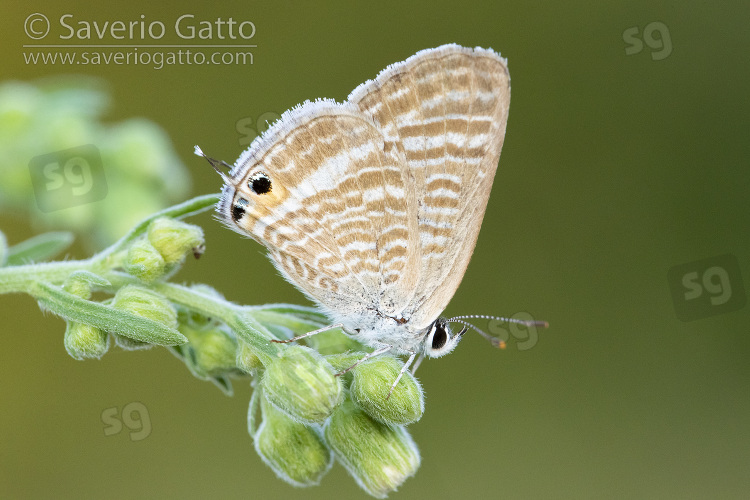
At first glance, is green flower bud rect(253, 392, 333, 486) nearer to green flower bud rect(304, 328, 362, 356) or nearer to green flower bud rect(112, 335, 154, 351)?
green flower bud rect(304, 328, 362, 356)

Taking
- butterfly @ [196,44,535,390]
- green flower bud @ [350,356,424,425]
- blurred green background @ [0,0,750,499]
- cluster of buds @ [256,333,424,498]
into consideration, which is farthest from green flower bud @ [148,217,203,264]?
blurred green background @ [0,0,750,499]

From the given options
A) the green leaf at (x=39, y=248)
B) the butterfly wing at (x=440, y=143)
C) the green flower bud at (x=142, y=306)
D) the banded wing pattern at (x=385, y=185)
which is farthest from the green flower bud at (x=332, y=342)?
the green leaf at (x=39, y=248)

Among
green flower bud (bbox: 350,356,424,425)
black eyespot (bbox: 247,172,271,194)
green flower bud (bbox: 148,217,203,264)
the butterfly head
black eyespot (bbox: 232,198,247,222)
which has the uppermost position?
black eyespot (bbox: 247,172,271,194)

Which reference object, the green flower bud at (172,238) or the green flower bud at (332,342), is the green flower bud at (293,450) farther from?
the green flower bud at (172,238)

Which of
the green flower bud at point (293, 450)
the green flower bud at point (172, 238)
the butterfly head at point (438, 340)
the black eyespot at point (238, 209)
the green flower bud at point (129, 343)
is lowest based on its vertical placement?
the green flower bud at point (293, 450)

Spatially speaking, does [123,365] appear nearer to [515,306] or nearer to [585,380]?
[515,306]

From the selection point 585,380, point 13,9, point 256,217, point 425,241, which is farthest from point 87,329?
point 585,380
